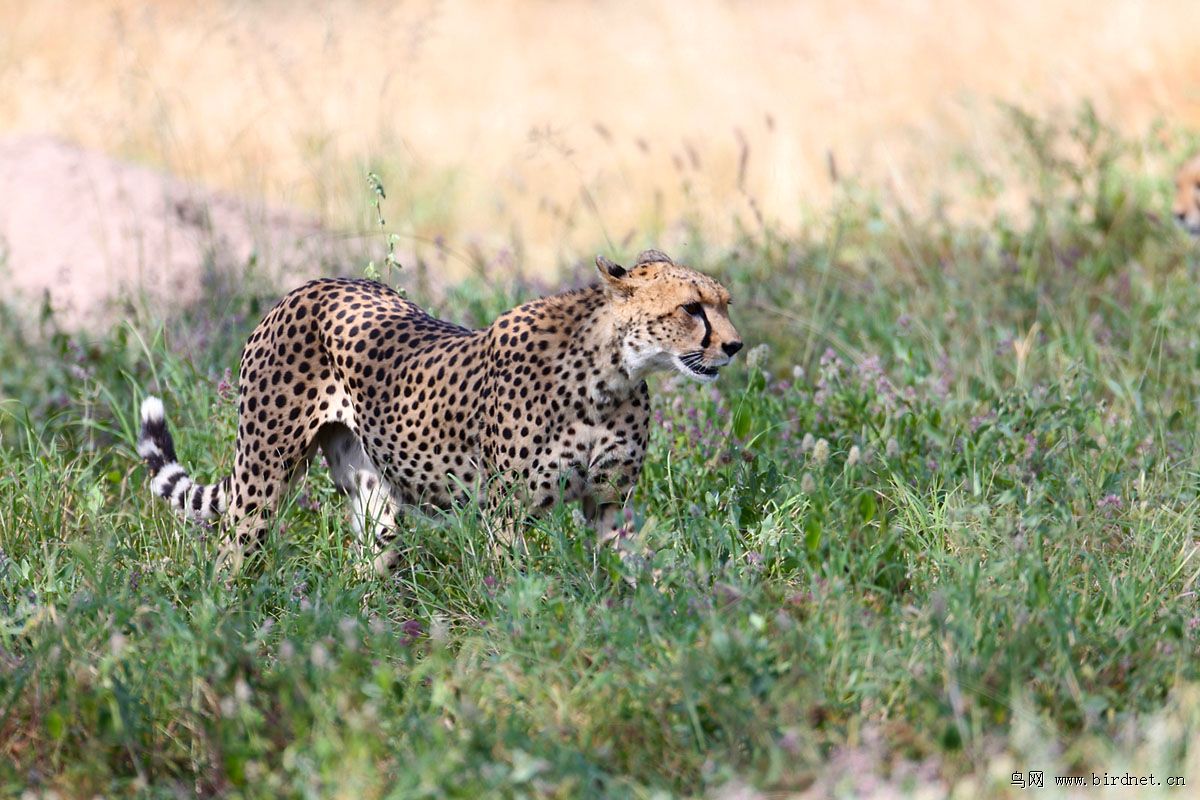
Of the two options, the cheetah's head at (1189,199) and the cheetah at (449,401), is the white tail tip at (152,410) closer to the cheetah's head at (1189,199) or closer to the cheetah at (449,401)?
the cheetah at (449,401)

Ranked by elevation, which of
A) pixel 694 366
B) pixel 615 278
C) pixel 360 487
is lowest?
pixel 360 487

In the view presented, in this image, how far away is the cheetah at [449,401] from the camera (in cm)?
334

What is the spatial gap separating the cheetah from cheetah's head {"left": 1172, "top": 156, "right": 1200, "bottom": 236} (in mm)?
2979


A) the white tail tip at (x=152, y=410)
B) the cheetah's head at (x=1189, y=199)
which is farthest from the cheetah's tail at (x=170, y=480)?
the cheetah's head at (x=1189, y=199)

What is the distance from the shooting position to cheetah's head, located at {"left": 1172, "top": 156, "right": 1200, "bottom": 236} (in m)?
5.71

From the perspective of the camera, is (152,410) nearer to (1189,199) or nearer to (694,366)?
(694,366)

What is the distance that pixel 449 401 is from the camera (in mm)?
3566

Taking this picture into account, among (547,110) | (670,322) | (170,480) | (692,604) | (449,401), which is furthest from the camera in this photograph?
(547,110)

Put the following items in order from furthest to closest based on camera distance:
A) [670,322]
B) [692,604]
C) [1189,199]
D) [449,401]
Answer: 1. [1189,199]
2. [449,401]
3. [670,322]
4. [692,604]

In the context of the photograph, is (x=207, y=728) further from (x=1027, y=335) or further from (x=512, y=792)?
(x=1027, y=335)

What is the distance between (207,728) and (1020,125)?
478 cm

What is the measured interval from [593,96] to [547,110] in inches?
15.9

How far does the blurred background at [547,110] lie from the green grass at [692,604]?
4.04 ft

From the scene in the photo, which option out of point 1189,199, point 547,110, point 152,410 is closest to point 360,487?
point 152,410
